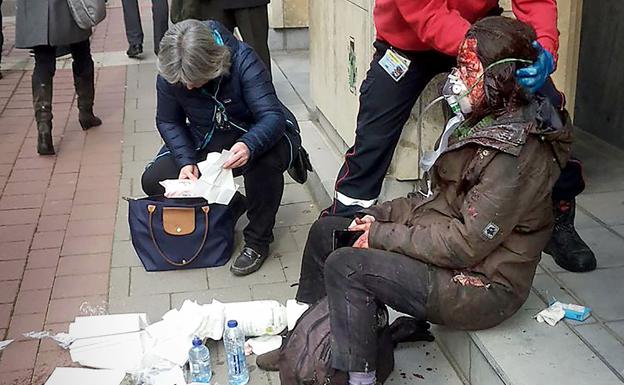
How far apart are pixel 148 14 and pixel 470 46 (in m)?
9.22

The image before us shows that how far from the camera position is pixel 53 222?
187 inches

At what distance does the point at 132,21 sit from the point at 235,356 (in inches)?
242

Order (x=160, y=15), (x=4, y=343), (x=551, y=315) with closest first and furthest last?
(x=551, y=315) → (x=4, y=343) → (x=160, y=15)

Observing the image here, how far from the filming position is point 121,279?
4027mm

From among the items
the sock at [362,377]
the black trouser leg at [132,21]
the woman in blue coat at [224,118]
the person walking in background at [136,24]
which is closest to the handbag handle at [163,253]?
the woman in blue coat at [224,118]

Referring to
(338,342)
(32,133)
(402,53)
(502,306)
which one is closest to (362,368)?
(338,342)

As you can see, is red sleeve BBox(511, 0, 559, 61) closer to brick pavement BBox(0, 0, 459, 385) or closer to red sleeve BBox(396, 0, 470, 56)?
red sleeve BBox(396, 0, 470, 56)

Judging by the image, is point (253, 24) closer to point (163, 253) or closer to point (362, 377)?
point (163, 253)

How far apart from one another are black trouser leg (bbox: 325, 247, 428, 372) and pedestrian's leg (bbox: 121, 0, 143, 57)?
6390 mm

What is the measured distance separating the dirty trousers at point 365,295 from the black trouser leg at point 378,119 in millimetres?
862

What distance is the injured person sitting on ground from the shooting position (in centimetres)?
251

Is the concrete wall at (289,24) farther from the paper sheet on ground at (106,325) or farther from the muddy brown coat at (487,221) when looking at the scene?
the muddy brown coat at (487,221)

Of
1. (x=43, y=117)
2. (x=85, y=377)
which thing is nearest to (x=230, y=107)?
(x=85, y=377)

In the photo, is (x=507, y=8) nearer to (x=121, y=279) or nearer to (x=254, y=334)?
(x=254, y=334)
